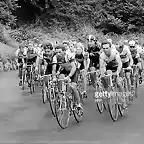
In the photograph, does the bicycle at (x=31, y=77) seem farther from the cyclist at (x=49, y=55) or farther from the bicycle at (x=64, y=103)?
the bicycle at (x=64, y=103)

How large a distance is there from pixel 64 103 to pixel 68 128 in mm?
574

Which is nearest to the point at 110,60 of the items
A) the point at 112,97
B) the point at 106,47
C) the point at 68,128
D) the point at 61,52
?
the point at 106,47

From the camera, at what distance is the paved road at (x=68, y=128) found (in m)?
8.41

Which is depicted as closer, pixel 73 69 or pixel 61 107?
pixel 61 107

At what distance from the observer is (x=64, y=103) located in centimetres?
945

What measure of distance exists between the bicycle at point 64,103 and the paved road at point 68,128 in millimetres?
213

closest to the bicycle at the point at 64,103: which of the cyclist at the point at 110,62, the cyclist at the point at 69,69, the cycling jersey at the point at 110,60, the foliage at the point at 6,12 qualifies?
the cyclist at the point at 69,69

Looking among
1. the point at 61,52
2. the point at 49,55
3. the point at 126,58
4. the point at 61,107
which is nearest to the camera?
the point at 61,107

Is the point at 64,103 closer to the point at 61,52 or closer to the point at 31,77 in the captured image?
the point at 61,52

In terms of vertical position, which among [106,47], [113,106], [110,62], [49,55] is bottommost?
[113,106]

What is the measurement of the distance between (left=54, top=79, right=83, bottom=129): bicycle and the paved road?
0.70 feet

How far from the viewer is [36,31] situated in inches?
1490

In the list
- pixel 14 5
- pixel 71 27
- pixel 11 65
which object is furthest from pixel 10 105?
pixel 71 27

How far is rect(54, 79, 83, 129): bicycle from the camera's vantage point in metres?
9.41
